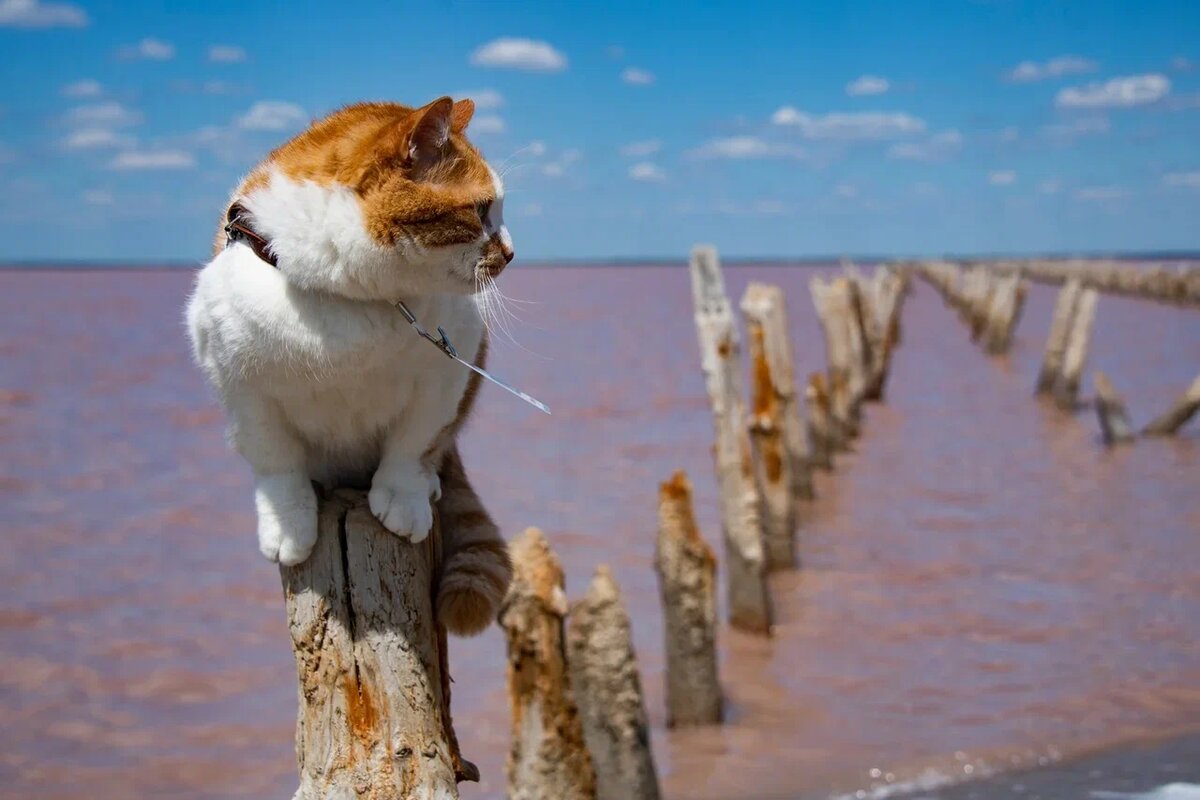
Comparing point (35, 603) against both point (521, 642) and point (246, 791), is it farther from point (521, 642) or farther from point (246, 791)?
point (521, 642)

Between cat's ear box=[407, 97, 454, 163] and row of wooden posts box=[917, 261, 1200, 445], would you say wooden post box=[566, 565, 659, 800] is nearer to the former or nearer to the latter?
cat's ear box=[407, 97, 454, 163]

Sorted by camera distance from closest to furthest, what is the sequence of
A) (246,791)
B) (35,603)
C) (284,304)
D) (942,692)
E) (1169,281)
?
(284,304) < (246,791) < (942,692) < (35,603) < (1169,281)

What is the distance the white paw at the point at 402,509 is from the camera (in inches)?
104

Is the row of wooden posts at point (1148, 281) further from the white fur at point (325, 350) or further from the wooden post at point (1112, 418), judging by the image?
the white fur at point (325, 350)

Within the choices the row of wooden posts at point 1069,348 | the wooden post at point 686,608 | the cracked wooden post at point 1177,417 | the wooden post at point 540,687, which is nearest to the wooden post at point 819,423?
the row of wooden posts at point 1069,348

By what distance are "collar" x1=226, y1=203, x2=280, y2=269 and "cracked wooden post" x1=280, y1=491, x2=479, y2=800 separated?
617mm

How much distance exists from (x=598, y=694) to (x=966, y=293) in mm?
28773

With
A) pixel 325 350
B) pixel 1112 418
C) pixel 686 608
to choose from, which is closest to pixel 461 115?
pixel 325 350

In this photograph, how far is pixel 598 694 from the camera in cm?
468

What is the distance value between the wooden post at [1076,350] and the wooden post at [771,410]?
7.80 metres

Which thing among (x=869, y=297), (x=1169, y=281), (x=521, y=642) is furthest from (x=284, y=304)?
(x=1169, y=281)

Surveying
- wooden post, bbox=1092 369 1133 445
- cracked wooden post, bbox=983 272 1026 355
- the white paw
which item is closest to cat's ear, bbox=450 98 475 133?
the white paw

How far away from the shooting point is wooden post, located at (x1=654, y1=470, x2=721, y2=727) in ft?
19.0

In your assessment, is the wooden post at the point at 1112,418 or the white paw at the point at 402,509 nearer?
the white paw at the point at 402,509
